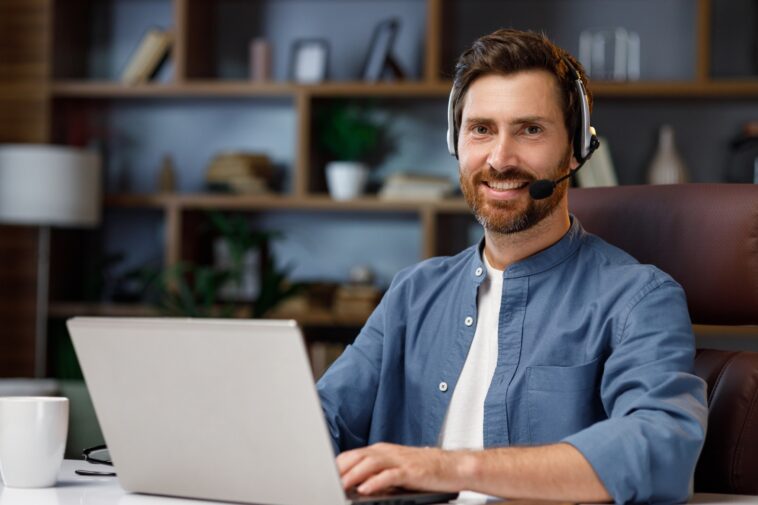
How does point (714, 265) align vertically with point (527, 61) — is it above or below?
below

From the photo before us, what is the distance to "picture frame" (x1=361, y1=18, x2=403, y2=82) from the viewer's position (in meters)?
4.12

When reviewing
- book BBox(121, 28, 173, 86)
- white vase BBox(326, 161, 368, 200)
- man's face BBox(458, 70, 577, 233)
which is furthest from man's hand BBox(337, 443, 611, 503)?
book BBox(121, 28, 173, 86)

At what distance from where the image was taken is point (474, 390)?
5.22 feet

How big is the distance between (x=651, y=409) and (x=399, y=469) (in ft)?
1.02

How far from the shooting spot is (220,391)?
1.11 m

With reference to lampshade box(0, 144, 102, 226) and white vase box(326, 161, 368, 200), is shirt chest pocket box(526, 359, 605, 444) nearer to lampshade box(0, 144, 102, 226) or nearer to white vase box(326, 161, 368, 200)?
white vase box(326, 161, 368, 200)

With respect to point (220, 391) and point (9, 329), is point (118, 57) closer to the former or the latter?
point (9, 329)

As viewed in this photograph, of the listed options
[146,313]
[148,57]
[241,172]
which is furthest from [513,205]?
[148,57]

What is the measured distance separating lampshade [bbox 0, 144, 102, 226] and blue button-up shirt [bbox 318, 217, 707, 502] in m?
2.54

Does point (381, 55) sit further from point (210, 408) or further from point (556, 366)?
point (210, 408)

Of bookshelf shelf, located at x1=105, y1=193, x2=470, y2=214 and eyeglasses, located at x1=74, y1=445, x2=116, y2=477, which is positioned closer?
eyeglasses, located at x1=74, y1=445, x2=116, y2=477

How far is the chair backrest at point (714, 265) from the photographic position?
1.50 metres

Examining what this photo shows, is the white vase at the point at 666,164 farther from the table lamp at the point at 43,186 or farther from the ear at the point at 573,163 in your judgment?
the ear at the point at 573,163

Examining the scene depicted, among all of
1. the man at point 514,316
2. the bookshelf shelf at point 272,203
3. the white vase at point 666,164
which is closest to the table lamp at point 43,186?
the bookshelf shelf at point 272,203
